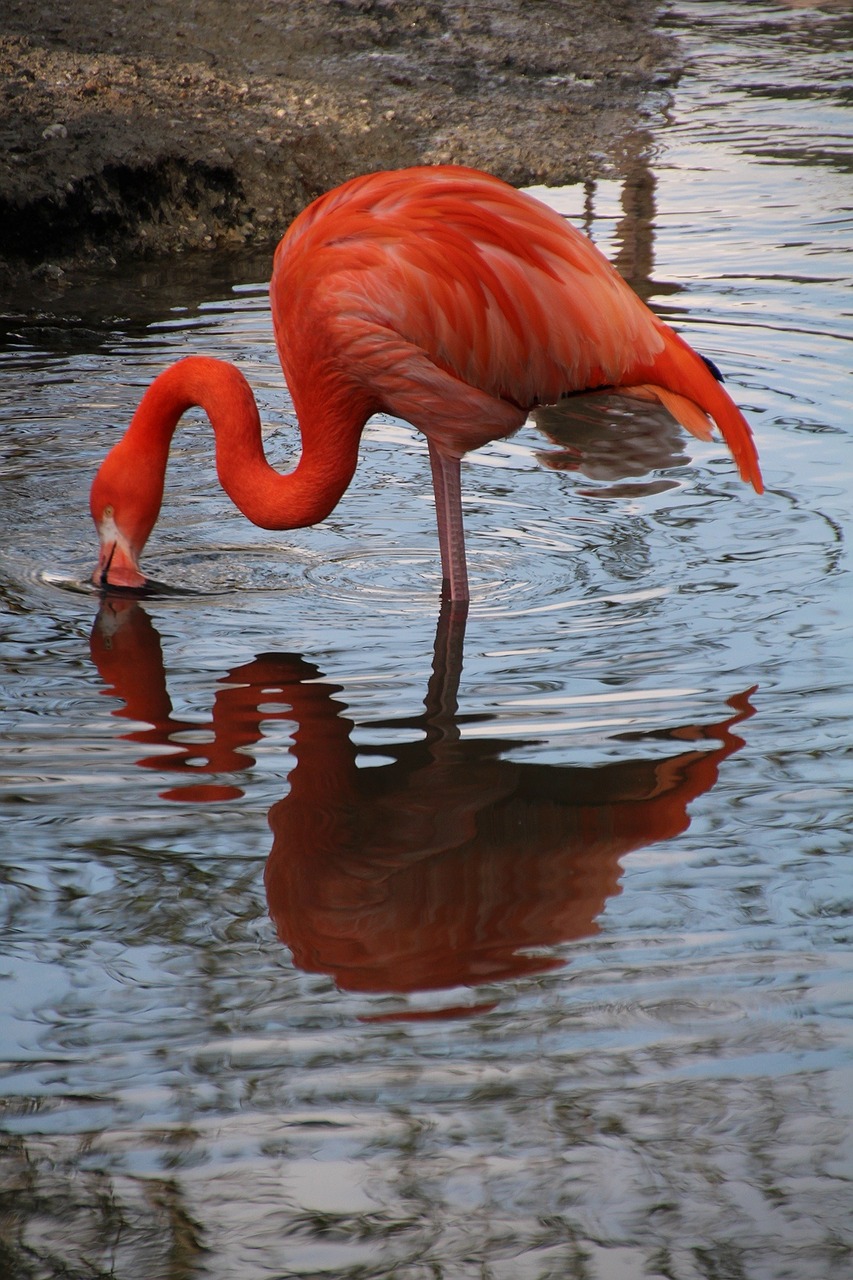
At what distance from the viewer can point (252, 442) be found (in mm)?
4242

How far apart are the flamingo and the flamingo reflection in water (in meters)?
0.61

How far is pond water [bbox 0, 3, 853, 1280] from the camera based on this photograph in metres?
2.12

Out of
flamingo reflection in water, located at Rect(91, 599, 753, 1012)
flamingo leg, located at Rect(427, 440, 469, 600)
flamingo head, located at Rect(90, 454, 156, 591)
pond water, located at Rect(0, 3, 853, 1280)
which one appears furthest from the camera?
flamingo head, located at Rect(90, 454, 156, 591)

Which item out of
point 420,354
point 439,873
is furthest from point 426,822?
point 420,354

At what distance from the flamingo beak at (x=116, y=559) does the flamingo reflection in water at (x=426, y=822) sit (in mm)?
488

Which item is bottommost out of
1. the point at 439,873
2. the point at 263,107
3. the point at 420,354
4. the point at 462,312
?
the point at 439,873

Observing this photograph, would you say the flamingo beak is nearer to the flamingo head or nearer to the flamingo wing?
the flamingo head

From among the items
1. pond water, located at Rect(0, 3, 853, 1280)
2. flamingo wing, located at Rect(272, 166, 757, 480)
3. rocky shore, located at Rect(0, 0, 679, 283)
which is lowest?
pond water, located at Rect(0, 3, 853, 1280)

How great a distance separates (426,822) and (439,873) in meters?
0.22

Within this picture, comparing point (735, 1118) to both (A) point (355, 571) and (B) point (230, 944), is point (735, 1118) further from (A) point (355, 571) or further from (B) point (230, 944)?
(A) point (355, 571)

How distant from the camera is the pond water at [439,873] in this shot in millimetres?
2117

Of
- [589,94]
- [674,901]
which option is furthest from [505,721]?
[589,94]

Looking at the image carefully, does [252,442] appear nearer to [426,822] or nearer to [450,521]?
[450,521]

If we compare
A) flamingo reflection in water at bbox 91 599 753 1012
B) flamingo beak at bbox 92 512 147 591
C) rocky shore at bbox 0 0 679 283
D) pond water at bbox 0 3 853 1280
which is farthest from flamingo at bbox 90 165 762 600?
rocky shore at bbox 0 0 679 283
